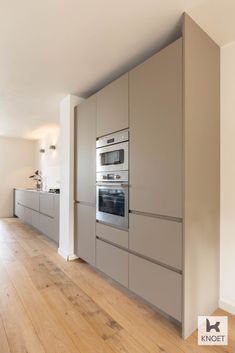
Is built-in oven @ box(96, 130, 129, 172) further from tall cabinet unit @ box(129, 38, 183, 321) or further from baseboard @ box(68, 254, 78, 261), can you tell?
baseboard @ box(68, 254, 78, 261)

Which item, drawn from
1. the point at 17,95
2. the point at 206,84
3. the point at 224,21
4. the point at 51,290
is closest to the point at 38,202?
the point at 17,95

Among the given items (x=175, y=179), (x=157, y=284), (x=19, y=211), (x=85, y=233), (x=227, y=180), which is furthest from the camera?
(x=19, y=211)

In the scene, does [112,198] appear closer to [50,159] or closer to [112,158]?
[112,158]

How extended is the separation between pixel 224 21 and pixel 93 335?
252cm

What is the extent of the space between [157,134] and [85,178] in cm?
131

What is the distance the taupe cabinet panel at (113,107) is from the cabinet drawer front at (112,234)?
1042 millimetres

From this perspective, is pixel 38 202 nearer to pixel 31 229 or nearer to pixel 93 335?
pixel 31 229

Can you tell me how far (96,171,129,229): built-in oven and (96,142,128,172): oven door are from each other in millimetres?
62

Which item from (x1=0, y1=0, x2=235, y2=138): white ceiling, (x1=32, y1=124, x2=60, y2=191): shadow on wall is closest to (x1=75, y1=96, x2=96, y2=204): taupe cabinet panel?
(x1=0, y1=0, x2=235, y2=138): white ceiling

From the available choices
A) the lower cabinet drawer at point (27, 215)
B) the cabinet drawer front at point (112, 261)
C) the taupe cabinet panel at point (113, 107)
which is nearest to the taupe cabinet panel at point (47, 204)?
the lower cabinet drawer at point (27, 215)

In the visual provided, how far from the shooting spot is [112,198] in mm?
2314

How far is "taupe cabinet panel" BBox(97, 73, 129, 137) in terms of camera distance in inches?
84.3

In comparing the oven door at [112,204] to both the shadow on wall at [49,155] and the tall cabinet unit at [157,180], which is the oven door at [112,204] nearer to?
the tall cabinet unit at [157,180]

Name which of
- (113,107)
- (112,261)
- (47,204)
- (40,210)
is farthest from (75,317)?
(40,210)
